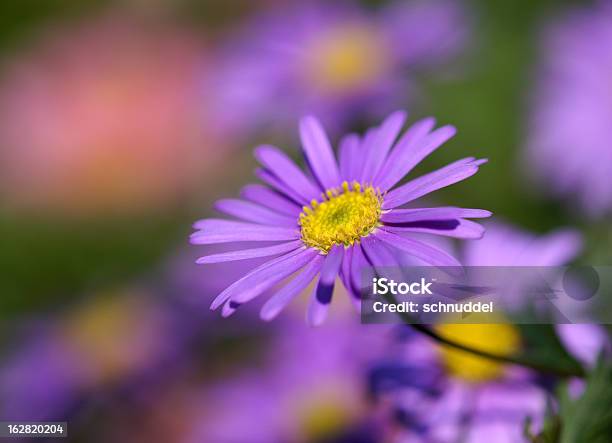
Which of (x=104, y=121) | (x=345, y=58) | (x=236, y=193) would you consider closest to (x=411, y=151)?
(x=345, y=58)

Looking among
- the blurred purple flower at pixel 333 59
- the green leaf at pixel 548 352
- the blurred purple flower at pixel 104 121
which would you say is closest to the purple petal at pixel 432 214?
the green leaf at pixel 548 352

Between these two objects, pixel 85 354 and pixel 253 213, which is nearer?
pixel 253 213

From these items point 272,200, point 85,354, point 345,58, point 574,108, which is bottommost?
point 272,200

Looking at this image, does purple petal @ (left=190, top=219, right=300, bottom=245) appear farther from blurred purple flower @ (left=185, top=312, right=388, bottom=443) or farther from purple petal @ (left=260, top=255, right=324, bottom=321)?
blurred purple flower @ (left=185, top=312, right=388, bottom=443)

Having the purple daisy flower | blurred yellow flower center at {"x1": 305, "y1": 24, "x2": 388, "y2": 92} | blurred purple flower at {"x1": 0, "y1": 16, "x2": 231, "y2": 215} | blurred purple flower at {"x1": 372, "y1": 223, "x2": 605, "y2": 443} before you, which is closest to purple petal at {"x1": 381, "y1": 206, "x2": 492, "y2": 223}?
the purple daisy flower

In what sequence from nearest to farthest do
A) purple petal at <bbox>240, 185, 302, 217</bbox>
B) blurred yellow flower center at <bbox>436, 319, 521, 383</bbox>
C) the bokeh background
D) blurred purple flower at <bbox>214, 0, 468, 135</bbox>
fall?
purple petal at <bbox>240, 185, 302, 217</bbox> → blurred yellow flower center at <bbox>436, 319, 521, 383</bbox> → the bokeh background → blurred purple flower at <bbox>214, 0, 468, 135</bbox>

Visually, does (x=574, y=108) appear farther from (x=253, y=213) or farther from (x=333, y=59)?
(x=253, y=213)

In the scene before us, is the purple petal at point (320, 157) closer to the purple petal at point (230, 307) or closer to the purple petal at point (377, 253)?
the purple petal at point (377, 253)

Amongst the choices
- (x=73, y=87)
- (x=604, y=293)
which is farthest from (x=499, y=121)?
(x=73, y=87)
